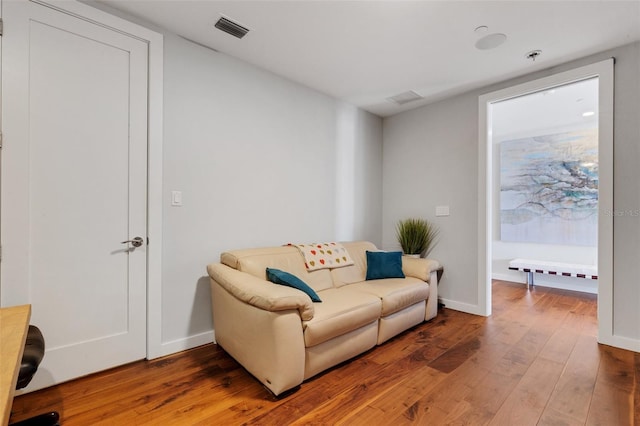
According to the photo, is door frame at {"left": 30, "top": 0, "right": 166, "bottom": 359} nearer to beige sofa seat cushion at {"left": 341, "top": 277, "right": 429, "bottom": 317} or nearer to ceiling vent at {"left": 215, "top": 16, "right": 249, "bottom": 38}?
ceiling vent at {"left": 215, "top": 16, "right": 249, "bottom": 38}

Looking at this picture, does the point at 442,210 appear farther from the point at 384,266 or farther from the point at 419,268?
the point at 384,266

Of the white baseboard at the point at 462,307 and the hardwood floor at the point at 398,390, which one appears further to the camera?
the white baseboard at the point at 462,307

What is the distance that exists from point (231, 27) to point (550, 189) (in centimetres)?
502

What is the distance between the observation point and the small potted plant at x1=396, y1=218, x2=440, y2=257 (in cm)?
378

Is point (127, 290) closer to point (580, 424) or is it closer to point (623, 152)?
point (580, 424)

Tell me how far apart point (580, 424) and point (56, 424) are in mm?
2770

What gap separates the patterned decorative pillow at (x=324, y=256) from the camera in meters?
2.87

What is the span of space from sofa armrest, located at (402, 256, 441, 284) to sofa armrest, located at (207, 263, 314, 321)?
167 cm

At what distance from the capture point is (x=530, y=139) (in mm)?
4859

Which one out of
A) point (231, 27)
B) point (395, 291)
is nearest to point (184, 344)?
point (395, 291)

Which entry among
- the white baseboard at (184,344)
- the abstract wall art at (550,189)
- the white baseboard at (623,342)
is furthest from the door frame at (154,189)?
the abstract wall art at (550,189)

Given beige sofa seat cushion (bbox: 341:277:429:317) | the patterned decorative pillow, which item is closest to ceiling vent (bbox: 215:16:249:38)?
the patterned decorative pillow

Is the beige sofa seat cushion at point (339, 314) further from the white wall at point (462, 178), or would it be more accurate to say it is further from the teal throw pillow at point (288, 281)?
the white wall at point (462, 178)

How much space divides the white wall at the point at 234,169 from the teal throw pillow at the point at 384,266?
65 centimetres
